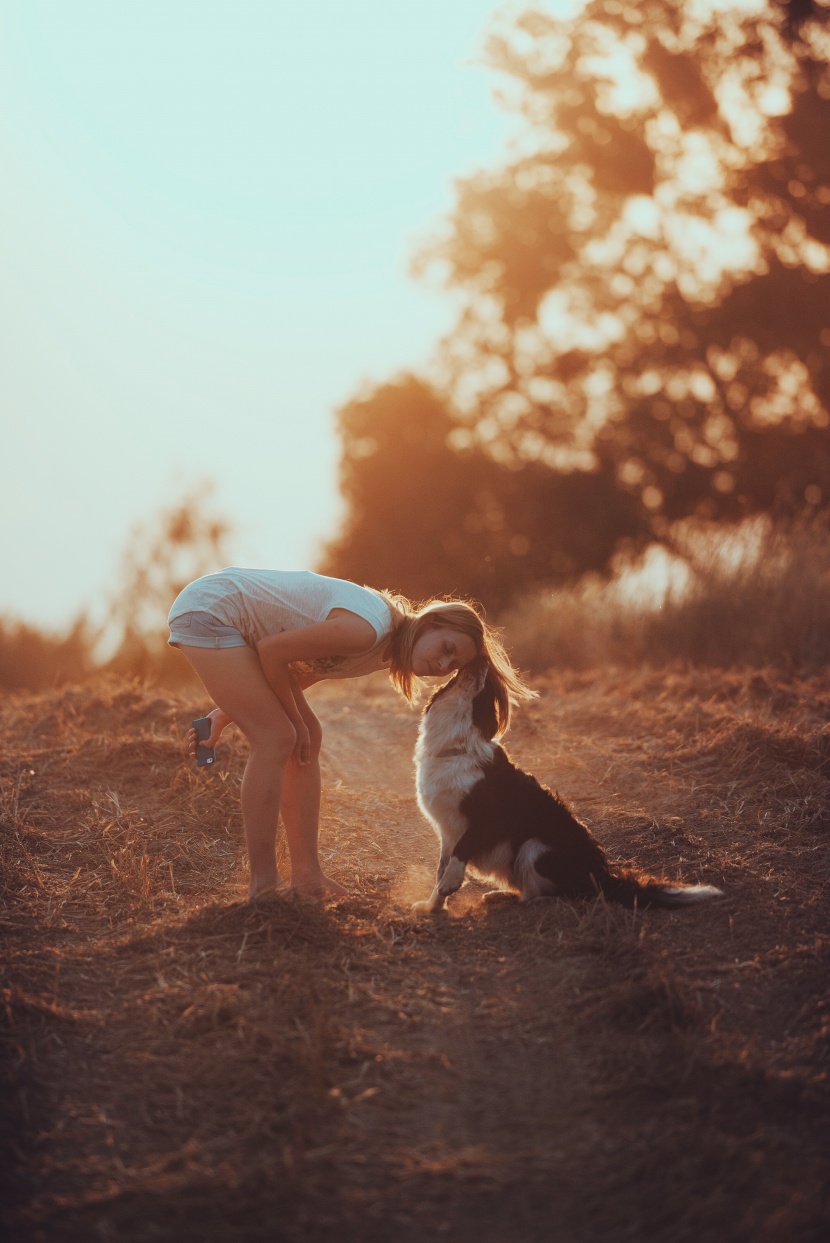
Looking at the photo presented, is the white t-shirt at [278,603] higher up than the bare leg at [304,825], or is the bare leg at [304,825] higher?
the white t-shirt at [278,603]

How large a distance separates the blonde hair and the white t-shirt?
7 cm

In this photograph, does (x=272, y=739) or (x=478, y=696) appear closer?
(x=272, y=739)

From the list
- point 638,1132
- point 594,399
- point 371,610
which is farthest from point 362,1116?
point 594,399

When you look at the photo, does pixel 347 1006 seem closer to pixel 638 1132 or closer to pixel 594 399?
pixel 638 1132

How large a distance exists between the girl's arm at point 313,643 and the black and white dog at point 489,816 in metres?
0.55

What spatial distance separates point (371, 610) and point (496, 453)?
18.3 metres

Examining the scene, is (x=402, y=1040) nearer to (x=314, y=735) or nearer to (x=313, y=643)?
(x=313, y=643)

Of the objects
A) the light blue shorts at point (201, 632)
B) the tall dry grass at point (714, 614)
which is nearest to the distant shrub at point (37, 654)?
the tall dry grass at point (714, 614)

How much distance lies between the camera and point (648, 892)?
14.1 ft

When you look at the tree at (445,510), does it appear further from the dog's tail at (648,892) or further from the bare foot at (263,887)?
the bare foot at (263,887)

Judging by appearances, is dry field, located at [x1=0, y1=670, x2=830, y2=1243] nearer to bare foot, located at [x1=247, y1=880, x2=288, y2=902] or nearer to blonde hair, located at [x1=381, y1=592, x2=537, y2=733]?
bare foot, located at [x1=247, y1=880, x2=288, y2=902]

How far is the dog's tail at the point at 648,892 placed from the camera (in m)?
4.29

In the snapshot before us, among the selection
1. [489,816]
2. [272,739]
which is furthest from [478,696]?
[272,739]

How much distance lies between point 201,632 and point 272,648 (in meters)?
0.35
